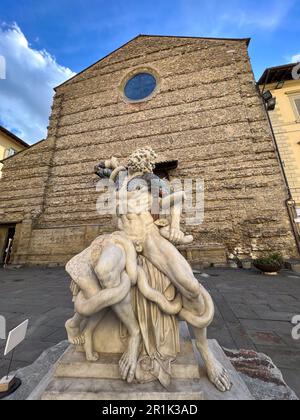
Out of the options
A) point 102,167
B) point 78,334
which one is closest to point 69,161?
point 102,167

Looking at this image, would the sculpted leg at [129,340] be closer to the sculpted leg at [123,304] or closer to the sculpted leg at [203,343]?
the sculpted leg at [123,304]

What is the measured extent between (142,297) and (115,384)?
1.78ft

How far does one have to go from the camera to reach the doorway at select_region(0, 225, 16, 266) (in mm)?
10818

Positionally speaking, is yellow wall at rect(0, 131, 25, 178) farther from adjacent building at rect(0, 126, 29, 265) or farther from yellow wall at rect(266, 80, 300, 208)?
yellow wall at rect(266, 80, 300, 208)

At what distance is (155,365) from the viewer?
1.33 metres

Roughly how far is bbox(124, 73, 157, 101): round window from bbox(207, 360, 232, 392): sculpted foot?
520 inches

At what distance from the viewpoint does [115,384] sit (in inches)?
49.0

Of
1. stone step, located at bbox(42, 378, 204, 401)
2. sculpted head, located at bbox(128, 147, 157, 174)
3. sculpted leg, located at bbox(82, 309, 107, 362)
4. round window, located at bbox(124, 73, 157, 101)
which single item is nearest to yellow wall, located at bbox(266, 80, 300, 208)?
round window, located at bbox(124, 73, 157, 101)

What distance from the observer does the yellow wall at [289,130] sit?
30.7ft

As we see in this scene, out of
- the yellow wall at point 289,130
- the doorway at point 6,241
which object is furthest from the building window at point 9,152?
the yellow wall at point 289,130

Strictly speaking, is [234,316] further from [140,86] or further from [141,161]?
[140,86]

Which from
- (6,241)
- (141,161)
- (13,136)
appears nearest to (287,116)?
(141,161)
